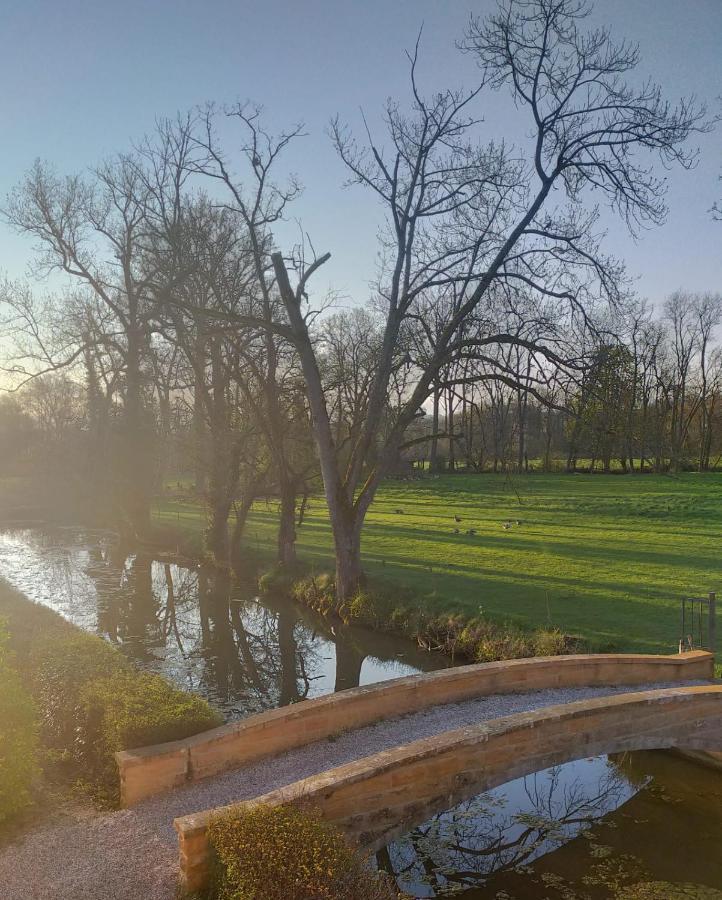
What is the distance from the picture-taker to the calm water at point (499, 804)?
285 inches

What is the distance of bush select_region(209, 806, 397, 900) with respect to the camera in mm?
4875

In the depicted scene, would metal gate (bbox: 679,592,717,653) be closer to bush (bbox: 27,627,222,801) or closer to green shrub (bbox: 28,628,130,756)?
bush (bbox: 27,627,222,801)

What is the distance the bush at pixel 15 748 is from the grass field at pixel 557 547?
9.22 meters

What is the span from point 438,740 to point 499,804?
2.12 m

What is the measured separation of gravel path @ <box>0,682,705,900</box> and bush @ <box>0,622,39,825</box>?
38 centimetres

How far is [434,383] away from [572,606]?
5.65 m

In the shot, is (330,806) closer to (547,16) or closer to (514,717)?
(514,717)

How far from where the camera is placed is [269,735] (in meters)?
7.88

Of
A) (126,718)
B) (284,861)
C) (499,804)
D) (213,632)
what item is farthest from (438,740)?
(213,632)

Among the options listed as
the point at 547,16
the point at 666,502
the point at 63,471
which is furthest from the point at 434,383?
the point at 63,471

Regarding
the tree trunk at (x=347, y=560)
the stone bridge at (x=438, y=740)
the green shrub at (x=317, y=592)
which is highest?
the tree trunk at (x=347, y=560)

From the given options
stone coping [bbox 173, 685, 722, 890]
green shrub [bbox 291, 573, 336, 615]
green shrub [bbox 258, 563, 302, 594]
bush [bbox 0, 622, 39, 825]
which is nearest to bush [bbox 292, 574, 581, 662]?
green shrub [bbox 291, 573, 336, 615]

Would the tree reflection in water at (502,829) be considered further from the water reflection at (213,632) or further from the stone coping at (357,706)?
the water reflection at (213,632)

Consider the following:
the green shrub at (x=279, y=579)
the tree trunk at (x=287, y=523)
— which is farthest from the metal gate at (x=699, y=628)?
the tree trunk at (x=287, y=523)
